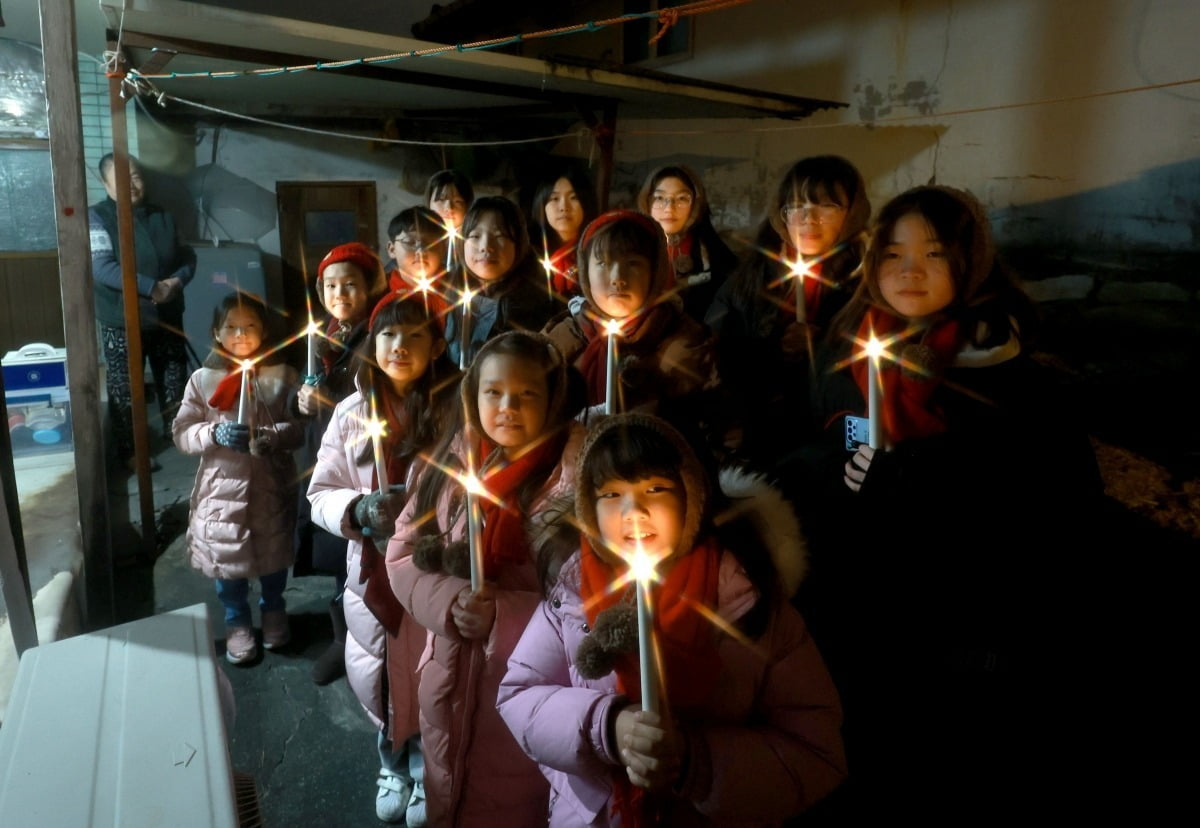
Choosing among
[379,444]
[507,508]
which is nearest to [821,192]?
[507,508]

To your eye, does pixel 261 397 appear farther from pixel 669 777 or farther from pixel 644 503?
pixel 669 777

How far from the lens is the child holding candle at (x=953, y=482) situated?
1.92 metres

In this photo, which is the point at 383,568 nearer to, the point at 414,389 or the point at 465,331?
the point at 414,389

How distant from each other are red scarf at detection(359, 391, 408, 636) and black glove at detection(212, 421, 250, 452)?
0.94 metres

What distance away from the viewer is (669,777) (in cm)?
132

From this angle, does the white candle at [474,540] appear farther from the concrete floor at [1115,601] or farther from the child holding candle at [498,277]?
the child holding candle at [498,277]

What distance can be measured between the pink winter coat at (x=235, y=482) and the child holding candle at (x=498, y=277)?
2.98ft

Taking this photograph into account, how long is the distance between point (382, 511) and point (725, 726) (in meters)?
1.26

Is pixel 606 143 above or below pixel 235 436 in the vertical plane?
above

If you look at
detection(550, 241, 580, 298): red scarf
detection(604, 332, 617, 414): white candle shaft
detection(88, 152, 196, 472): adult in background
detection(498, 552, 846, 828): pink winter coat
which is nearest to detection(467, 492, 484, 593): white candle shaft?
detection(498, 552, 846, 828): pink winter coat

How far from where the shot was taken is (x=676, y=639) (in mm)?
1553

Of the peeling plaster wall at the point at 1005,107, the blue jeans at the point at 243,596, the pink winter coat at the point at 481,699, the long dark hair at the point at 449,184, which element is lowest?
the blue jeans at the point at 243,596

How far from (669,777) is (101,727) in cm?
94

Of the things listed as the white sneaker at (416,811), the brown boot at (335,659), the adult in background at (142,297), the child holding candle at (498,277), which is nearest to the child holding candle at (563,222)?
the child holding candle at (498,277)
